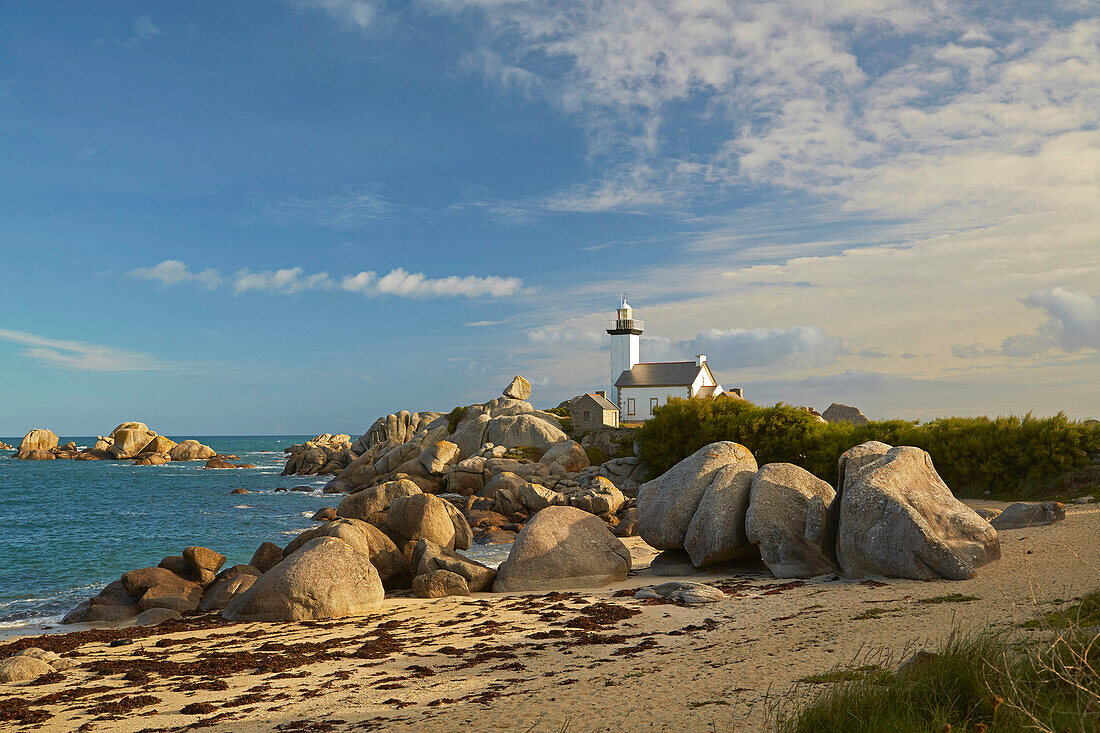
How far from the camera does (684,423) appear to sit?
39906 millimetres

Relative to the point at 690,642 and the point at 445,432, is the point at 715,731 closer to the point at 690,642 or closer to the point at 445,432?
the point at 690,642

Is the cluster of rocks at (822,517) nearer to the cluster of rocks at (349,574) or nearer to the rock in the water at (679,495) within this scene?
the rock in the water at (679,495)

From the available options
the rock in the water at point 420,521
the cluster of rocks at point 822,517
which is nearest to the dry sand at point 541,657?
the cluster of rocks at point 822,517

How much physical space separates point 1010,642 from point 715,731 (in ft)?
14.4

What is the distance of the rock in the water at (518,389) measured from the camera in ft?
209

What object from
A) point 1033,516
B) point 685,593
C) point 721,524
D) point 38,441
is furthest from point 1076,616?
point 38,441

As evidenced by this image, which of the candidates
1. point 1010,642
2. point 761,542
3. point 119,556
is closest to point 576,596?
point 761,542

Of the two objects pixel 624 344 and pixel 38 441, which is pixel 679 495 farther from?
pixel 38 441

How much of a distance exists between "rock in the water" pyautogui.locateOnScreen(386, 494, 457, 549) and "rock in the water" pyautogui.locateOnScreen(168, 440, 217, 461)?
297 feet

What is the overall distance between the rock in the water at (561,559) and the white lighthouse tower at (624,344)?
54.3 meters

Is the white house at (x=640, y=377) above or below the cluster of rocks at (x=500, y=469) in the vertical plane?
above

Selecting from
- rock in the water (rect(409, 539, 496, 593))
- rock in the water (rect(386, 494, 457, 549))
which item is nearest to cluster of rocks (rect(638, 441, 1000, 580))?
rock in the water (rect(409, 539, 496, 593))

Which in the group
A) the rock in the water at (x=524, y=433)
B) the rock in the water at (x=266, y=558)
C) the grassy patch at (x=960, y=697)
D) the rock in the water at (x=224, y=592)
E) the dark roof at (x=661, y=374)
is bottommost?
the rock in the water at (x=224, y=592)

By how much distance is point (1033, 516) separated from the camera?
19078 millimetres
